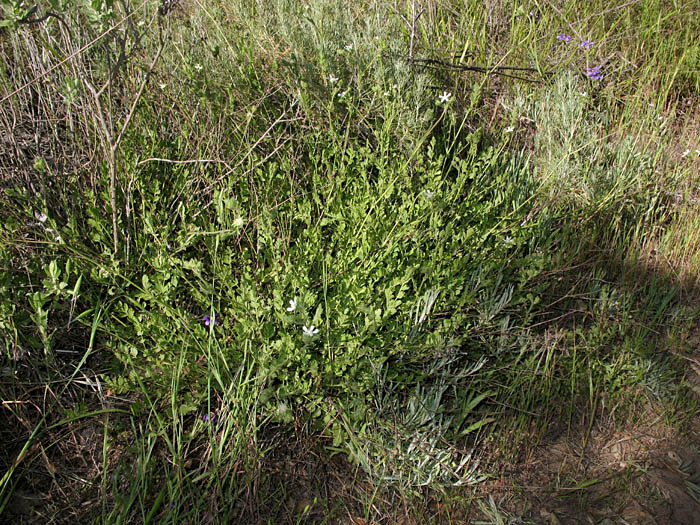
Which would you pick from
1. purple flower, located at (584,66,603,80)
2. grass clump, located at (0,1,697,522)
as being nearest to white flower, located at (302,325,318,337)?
grass clump, located at (0,1,697,522)

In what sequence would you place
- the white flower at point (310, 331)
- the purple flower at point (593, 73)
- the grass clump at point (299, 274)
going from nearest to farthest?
the white flower at point (310, 331), the grass clump at point (299, 274), the purple flower at point (593, 73)

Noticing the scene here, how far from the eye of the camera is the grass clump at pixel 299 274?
1.84 m

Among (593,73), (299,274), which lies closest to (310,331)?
(299,274)

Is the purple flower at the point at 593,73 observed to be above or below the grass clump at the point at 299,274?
above

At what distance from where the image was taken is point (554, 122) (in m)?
2.94

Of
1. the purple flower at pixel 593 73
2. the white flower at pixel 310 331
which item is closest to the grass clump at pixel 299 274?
the white flower at pixel 310 331

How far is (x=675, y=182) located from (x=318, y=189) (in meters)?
2.05

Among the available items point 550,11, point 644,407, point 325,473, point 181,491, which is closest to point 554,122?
point 550,11

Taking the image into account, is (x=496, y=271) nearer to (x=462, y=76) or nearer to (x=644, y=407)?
(x=644, y=407)

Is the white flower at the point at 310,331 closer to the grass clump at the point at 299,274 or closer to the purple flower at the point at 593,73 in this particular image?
the grass clump at the point at 299,274

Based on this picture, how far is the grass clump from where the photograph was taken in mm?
1838

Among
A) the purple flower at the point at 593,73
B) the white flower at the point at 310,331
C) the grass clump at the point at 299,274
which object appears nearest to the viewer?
the white flower at the point at 310,331

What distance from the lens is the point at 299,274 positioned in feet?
6.55

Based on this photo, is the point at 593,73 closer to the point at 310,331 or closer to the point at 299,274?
the point at 299,274
